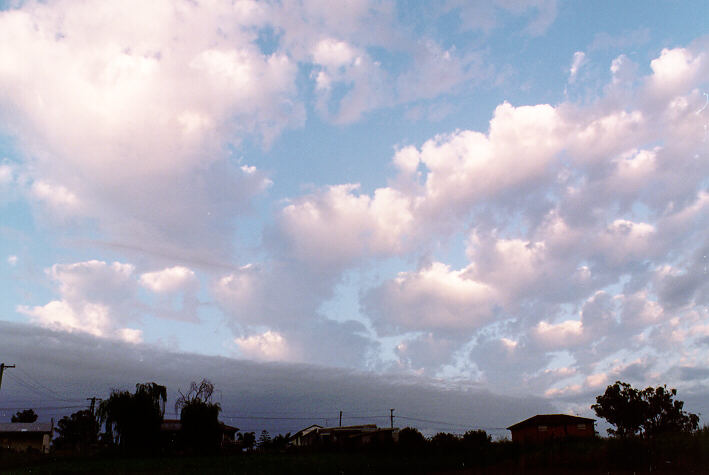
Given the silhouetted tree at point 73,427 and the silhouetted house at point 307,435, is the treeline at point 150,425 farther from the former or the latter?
the silhouetted tree at point 73,427

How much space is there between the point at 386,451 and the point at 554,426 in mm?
35948

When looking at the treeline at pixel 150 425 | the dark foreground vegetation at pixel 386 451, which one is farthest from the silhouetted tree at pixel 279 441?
the treeline at pixel 150 425

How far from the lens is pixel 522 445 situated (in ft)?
124

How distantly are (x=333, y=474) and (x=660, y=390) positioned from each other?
6030cm

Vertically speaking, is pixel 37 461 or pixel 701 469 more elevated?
pixel 701 469

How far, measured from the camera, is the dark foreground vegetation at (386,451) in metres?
27.0

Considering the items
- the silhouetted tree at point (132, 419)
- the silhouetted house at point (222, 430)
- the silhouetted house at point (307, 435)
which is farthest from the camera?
the silhouetted house at point (307, 435)

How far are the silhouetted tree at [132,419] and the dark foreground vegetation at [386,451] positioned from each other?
0.12 meters

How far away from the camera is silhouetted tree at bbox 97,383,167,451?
6378cm

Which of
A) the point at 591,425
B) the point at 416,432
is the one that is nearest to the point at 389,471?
the point at 416,432

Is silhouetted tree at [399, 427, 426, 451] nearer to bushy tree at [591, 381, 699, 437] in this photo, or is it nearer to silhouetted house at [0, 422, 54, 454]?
bushy tree at [591, 381, 699, 437]

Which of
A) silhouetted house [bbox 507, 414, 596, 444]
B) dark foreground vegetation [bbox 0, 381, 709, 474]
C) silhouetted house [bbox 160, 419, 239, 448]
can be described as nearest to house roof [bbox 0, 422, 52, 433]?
dark foreground vegetation [bbox 0, 381, 709, 474]

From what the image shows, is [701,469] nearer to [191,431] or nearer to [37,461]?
[37,461]

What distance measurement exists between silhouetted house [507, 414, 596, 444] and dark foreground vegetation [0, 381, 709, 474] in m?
3.97
